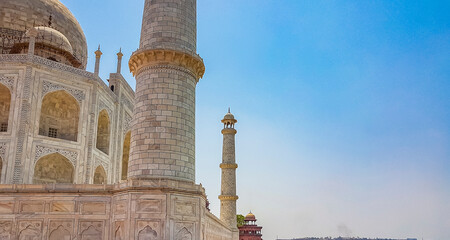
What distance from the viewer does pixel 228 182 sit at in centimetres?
2794

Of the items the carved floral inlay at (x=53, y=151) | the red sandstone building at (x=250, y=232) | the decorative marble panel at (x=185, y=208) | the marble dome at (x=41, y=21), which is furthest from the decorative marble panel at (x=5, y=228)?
the red sandstone building at (x=250, y=232)

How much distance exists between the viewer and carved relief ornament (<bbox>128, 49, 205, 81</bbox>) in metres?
10.8

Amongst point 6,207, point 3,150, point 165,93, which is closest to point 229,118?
point 3,150

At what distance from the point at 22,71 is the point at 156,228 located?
15.5 m

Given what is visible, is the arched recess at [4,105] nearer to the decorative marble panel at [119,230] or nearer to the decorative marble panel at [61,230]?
the decorative marble panel at [61,230]

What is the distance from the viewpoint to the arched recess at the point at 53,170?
864 inches

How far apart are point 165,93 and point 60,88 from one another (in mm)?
14059

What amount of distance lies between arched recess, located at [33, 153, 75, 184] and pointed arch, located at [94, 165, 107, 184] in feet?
7.56

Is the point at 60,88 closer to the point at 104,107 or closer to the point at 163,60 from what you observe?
the point at 104,107

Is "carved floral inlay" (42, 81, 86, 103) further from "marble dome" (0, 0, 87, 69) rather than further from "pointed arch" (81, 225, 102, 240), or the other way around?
"pointed arch" (81, 225, 102, 240)

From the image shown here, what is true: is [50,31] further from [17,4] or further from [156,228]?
[156,228]

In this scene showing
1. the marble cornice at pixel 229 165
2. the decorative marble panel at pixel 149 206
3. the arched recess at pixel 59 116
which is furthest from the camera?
the marble cornice at pixel 229 165

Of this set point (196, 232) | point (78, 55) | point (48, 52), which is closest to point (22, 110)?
point (48, 52)

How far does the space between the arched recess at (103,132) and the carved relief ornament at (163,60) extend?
607 inches
